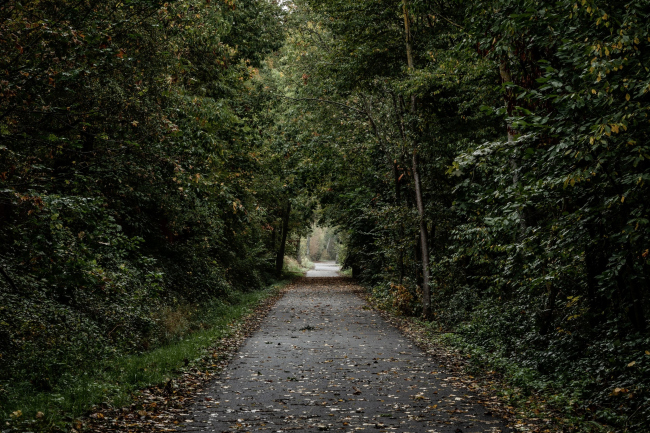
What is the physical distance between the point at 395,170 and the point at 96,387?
1353 centimetres

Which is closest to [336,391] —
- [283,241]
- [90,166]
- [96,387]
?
[96,387]

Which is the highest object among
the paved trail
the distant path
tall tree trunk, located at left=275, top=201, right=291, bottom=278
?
tall tree trunk, located at left=275, top=201, right=291, bottom=278

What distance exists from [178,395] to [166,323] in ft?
16.9

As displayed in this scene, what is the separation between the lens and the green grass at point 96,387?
5.52 metres

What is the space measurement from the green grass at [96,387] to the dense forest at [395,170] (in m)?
0.20

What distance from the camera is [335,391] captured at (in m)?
7.76

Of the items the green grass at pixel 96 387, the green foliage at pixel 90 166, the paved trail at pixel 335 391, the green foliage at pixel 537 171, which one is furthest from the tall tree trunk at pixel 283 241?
the green grass at pixel 96 387

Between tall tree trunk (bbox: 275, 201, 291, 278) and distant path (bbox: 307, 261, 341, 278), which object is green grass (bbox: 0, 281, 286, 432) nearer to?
tall tree trunk (bbox: 275, 201, 291, 278)

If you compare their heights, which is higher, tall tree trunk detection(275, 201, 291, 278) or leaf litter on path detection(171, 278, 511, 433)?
tall tree trunk detection(275, 201, 291, 278)

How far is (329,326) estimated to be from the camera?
49.5 feet

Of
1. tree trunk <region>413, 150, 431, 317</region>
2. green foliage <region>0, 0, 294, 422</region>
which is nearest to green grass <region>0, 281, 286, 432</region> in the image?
green foliage <region>0, 0, 294, 422</region>

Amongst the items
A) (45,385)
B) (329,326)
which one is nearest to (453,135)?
(329,326)

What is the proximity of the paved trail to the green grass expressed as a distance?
3.13 feet

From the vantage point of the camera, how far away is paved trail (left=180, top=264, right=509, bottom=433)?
614 centimetres
